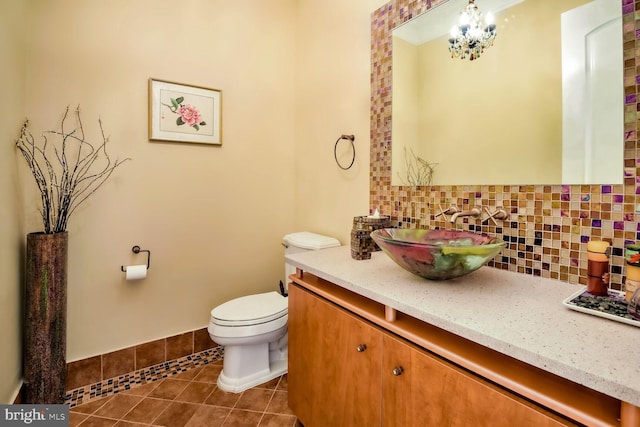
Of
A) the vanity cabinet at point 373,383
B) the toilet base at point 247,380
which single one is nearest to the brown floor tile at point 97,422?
the toilet base at point 247,380

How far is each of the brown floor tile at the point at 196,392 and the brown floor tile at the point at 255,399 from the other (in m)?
0.21

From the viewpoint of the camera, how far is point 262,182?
2430 mm

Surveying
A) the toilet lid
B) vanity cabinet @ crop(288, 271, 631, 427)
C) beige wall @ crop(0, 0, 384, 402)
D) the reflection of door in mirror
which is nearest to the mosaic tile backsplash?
the reflection of door in mirror

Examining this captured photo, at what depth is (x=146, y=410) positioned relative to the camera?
163 centimetres

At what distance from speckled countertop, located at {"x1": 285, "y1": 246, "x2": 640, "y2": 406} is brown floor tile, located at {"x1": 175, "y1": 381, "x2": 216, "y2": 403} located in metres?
1.14

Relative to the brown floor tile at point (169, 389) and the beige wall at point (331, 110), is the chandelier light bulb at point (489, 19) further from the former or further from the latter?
the brown floor tile at point (169, 389)

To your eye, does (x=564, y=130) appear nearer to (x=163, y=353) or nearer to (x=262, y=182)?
(x=262, y=182)

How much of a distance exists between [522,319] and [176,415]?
170 centimetres

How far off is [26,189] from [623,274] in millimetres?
2626

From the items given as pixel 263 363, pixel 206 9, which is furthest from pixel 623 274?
pixel 206 9

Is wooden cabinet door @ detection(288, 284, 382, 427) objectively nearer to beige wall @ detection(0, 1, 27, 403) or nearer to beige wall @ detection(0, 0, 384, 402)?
beige wall @ detection(0, 0, 384, 402)

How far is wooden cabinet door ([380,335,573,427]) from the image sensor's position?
66 cm

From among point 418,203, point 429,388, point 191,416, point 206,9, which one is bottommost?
point 191,416

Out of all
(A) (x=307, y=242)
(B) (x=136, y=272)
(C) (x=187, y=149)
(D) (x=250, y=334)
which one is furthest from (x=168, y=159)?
(D) (x=250, y=334)
